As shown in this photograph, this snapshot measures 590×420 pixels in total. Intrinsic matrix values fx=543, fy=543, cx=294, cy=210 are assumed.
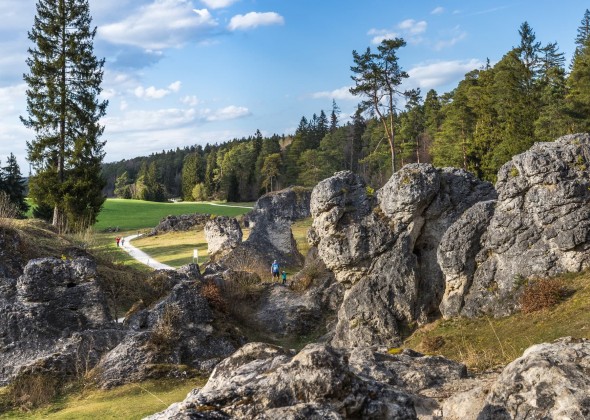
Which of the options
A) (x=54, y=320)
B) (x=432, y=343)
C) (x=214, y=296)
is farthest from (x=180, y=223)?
(x=432, y=343)

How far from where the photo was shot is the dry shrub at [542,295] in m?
19.2

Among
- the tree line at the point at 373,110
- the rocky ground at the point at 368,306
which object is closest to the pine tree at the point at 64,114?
the tree line at the point at 373,110

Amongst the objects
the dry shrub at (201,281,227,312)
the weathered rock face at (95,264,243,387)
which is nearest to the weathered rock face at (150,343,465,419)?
the weathered rock face at (95,264,243,387)

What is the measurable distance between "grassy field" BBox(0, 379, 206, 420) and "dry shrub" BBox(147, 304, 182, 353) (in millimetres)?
1742

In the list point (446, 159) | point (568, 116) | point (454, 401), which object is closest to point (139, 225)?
point (446, 159)

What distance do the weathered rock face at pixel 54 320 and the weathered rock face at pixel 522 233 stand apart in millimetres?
13482

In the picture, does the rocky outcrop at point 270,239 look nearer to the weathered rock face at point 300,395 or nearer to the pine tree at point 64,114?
the pine tree at point 64,114

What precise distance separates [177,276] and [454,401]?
24.7 meters

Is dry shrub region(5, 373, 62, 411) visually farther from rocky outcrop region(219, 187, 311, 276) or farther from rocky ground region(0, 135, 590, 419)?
rocky outcrop region(219, 187, 311, 276)

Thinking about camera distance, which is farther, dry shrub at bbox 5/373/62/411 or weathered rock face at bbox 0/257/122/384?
weathered rock face at bbox 0/257/122/384

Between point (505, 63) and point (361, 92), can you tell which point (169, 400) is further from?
point (505, 63)

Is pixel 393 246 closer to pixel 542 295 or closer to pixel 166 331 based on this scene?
pixel 542 295

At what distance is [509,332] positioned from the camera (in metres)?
18.8

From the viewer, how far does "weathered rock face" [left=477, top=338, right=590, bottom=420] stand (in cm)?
547
